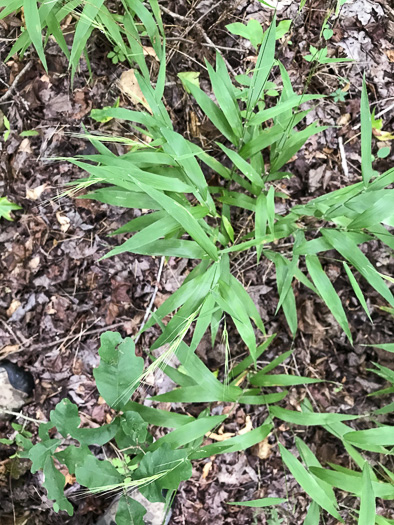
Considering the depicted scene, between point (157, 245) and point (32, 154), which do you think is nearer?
point (157, 245)

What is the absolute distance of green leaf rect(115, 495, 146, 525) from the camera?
0.81 meters

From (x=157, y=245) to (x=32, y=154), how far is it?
86cm

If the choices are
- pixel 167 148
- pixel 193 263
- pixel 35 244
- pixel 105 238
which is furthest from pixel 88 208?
pixel 167 148

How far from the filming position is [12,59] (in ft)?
5.21

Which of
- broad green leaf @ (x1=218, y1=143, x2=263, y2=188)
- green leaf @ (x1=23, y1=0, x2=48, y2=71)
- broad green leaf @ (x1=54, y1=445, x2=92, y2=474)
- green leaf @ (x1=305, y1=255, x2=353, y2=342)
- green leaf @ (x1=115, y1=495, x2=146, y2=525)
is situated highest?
green leaf @ (x1=23, y1=0, x2=48, y2=71)

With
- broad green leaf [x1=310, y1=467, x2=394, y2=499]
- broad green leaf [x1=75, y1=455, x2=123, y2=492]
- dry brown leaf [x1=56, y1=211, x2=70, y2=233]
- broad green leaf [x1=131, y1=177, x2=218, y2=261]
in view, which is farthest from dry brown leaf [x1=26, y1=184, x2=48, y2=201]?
broad green leaf [x1=310, y1=467, x2=394, y2=499]

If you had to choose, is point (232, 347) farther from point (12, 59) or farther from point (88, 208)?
point (12, 59)

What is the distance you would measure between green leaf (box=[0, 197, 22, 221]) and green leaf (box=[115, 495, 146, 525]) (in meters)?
1.15

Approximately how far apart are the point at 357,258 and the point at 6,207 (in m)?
1.28

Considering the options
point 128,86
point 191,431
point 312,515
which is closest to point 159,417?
point 191,431

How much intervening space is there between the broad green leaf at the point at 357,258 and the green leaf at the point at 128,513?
0.78 metres

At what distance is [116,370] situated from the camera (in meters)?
0.82

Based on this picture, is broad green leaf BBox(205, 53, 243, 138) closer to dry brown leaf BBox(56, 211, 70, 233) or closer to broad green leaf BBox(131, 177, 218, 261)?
broad green leaf BBox(131, 177, 218, 261)

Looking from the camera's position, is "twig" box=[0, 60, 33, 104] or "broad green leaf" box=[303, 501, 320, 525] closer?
"broad green leaf" box=[303, 501, 320, 525]
